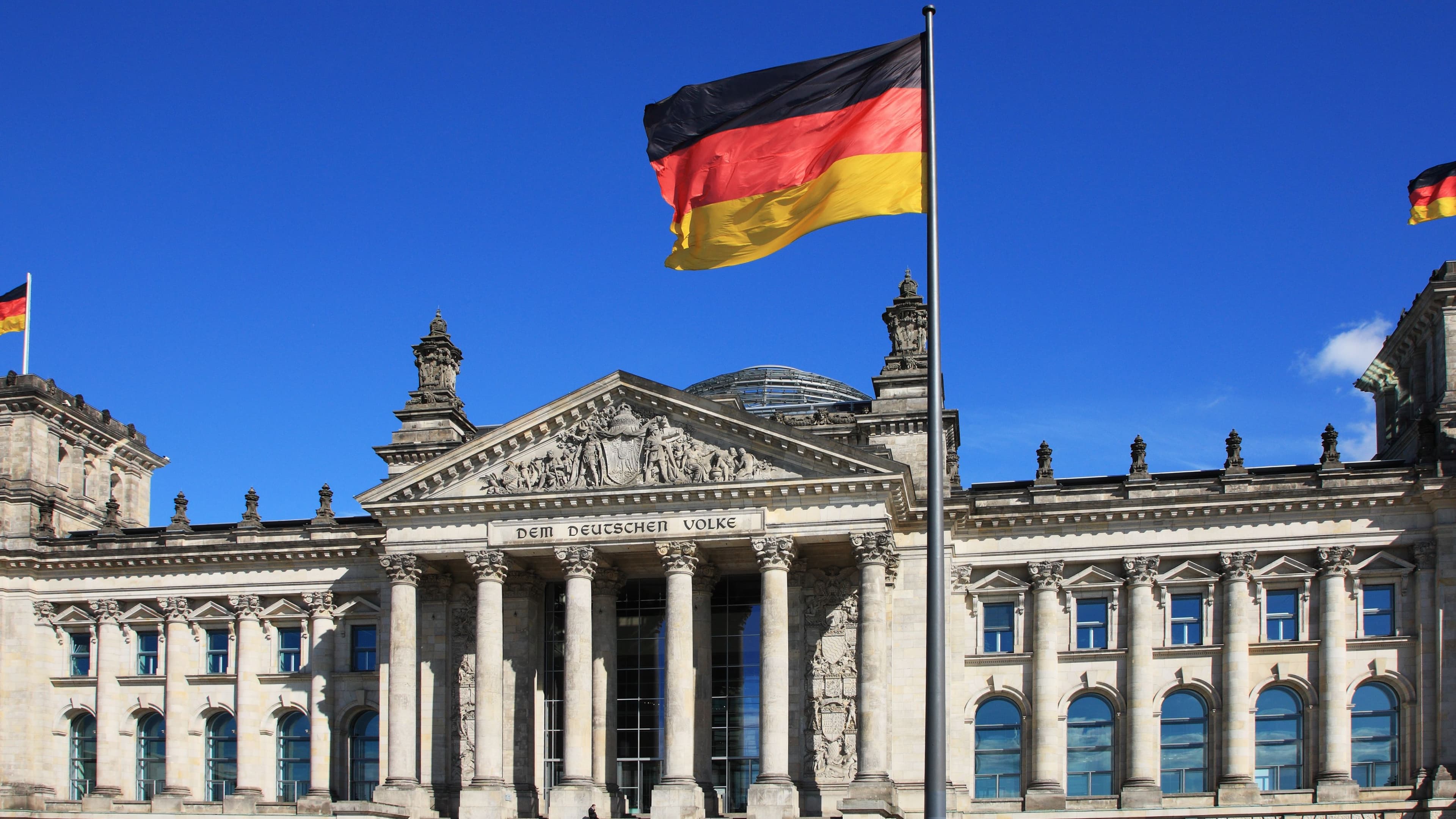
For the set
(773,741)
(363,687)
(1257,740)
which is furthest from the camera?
(363,687)

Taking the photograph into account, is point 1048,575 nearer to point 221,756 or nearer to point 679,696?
point 679,696

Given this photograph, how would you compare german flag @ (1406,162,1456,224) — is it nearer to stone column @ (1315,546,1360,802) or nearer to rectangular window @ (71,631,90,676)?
stone column @ (1315,546,1360,802)

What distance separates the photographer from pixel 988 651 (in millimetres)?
54250

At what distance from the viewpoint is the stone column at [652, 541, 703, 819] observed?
159 ft

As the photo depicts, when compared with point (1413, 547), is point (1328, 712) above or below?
below

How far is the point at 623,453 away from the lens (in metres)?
51.3

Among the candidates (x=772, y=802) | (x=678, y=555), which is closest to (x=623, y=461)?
(x=678, y=555)

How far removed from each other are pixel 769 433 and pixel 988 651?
1151 centimetres

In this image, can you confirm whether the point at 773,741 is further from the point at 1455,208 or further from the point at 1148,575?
the point at 1455,208

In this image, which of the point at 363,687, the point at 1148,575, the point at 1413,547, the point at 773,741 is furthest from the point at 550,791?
the point at 1413,547

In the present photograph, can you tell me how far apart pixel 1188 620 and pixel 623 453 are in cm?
1953

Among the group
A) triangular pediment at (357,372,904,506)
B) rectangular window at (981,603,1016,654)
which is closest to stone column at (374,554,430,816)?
triangular pediment at (357,372,904,506)

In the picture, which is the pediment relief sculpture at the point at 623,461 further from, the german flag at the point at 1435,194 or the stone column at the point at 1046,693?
the german flag at the point at 1435,194

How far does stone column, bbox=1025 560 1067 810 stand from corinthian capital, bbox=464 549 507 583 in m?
17.7
